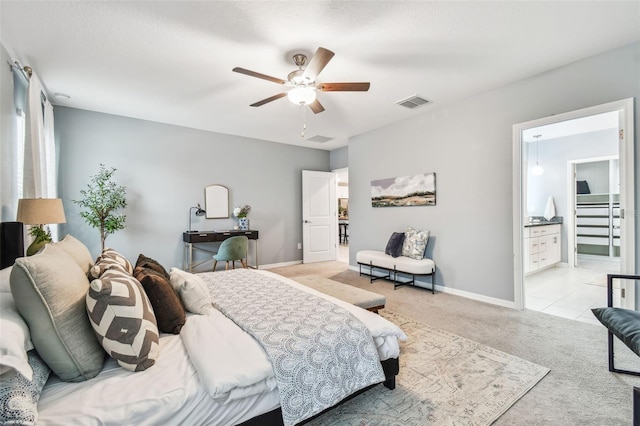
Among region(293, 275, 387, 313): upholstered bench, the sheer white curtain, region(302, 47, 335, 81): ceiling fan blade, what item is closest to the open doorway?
region(293, 275, 387, 313): upholstered bench

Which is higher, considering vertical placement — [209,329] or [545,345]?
[209,329]

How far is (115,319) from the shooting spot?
120cm

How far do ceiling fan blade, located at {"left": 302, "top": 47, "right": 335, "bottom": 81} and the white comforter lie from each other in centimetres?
190

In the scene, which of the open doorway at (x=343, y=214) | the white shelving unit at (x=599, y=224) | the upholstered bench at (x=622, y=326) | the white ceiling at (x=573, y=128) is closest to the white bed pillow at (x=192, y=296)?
the upholstered bench at (x=622, y=326)

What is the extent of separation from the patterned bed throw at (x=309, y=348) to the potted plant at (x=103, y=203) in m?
3.09

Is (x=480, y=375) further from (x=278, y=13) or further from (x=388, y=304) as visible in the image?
(x=278, y=13)

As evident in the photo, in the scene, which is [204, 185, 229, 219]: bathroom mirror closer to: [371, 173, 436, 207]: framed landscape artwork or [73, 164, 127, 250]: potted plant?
[73, 164, 127, 250]: potted plant

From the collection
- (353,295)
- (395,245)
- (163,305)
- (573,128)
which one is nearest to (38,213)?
(163,305)

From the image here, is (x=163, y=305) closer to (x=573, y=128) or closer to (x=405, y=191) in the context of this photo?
(x=405, y=191)

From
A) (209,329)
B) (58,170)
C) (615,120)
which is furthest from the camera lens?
(615,120)

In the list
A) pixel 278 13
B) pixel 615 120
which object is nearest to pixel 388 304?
pixel 278 13

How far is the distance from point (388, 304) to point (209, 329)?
8.08 ft

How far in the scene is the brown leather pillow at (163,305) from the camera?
5.18ft

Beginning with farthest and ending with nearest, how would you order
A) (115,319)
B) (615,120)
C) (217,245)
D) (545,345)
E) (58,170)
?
(217,245), (615,120), (58,170), (545,345), (115,319)
